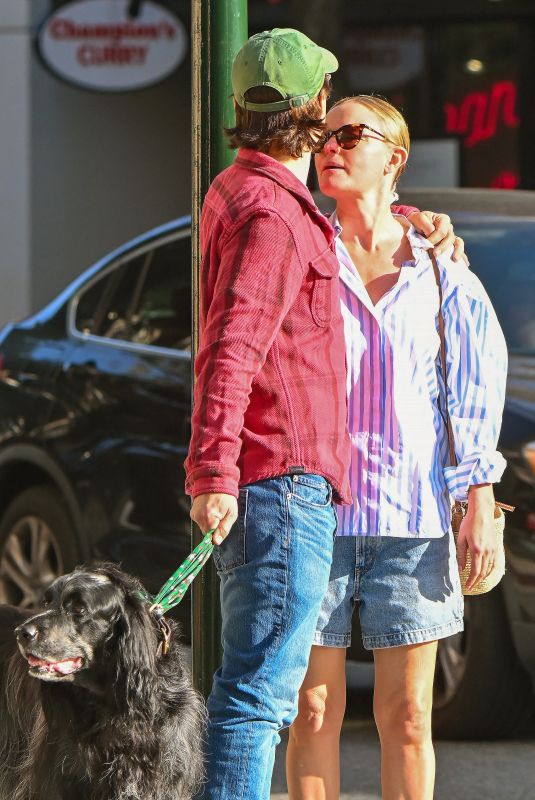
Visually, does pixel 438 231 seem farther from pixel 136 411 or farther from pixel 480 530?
pixel 136 411

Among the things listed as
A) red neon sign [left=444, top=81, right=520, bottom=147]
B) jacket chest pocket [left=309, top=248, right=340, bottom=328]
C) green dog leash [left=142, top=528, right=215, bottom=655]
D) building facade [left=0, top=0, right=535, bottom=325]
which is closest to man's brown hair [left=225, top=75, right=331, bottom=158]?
jacket chest pocket [left=309, top=248, right=340, bottom=328]

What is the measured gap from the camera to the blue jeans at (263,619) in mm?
Answer: 3170

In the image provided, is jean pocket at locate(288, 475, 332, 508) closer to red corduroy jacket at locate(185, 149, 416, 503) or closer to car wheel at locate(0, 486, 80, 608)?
red corduroy jacket at locate(185, 149, 416, 503)

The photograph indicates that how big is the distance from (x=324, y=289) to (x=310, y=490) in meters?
0.44

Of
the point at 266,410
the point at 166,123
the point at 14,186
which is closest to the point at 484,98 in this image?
the point at 166,123

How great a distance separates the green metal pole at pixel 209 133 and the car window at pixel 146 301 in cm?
205

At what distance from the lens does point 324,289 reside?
10.7 ft

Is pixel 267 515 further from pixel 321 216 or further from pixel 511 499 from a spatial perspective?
pixel 511 499

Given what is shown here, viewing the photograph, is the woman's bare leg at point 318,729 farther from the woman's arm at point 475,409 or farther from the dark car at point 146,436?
the dark car at point 146,436

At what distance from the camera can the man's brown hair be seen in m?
3.23

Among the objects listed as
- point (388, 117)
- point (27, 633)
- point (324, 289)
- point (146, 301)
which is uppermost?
point (388, 117)

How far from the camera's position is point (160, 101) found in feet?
45.5

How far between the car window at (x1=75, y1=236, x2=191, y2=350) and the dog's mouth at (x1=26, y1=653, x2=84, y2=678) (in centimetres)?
281

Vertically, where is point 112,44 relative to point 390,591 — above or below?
above
